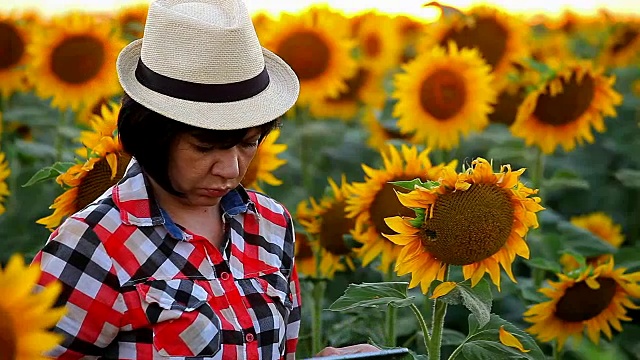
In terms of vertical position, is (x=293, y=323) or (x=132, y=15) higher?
(x=293, y=323)

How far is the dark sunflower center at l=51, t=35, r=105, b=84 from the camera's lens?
3523 mm

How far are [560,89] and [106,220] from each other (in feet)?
6.33

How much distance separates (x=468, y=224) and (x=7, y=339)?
3.43ft

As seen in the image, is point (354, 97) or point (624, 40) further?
point (624, 40)

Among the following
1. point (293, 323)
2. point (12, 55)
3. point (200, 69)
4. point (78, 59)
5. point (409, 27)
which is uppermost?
point (200, 69)

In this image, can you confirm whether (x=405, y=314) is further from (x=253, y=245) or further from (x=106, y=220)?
(x=106, y=220)

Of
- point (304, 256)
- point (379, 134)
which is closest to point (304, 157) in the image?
point (379, 134)

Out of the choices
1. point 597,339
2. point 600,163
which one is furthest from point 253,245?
point 600,163

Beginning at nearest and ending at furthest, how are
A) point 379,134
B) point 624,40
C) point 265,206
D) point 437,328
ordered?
point 265,206 < point 437,328 < point 379,134 < point 624,40

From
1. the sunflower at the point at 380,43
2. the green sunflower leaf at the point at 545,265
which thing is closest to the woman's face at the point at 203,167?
the green sunflower leaf at the point at 545,265

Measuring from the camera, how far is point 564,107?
3412mm

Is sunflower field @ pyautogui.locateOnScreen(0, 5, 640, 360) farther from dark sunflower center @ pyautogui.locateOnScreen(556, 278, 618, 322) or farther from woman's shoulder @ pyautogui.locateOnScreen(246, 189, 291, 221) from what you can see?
woman's shoulder @ pyautogui.locateOnScreen(246, 189, 291, 221)

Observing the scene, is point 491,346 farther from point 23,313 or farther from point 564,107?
point 564,107

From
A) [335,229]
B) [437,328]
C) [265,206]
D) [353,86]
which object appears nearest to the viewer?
[265,206]
